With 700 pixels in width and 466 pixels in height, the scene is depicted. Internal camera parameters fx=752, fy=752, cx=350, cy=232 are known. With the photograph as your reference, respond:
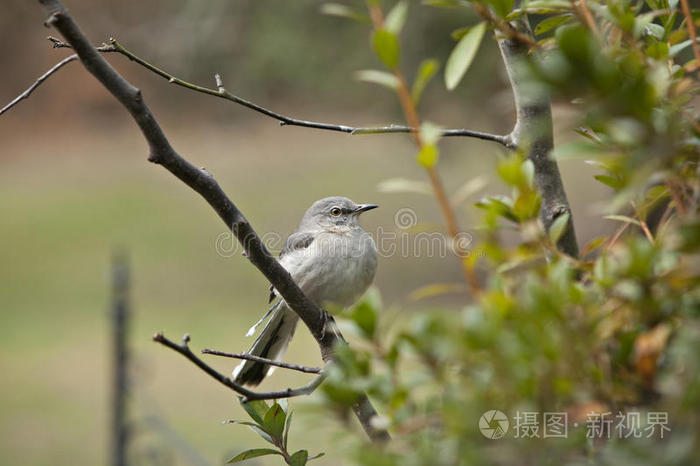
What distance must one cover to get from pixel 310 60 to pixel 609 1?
44.2 ft

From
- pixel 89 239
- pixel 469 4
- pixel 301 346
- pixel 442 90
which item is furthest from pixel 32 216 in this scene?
pixel 469 4

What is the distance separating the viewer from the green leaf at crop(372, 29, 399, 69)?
4.31 ft

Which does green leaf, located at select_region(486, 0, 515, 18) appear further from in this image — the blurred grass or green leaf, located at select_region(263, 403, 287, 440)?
the blurred grass

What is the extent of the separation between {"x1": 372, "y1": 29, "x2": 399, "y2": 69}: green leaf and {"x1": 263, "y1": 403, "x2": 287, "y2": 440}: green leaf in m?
1.03

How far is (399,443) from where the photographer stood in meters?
1.24

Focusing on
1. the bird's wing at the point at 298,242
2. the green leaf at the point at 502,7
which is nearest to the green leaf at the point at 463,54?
the green leaf at the point at 502,7

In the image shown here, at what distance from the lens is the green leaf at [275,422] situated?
1967 millimetres

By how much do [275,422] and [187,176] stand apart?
70 centimetres

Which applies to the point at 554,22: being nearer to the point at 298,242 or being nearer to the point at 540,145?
the point at 540,145

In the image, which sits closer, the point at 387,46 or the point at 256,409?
the point at 387,46

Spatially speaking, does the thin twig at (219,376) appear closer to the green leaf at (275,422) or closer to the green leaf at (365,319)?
the green leaf at (275,422)

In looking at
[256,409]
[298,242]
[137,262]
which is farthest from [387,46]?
[137,262]

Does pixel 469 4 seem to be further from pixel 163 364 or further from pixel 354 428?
pixel 163 364

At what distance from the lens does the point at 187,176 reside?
6.73 feet
